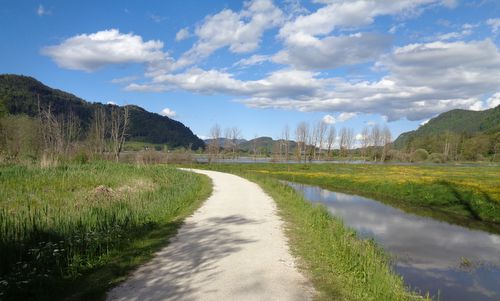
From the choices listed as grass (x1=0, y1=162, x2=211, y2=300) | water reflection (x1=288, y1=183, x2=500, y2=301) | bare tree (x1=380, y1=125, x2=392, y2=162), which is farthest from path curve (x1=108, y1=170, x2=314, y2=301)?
bare tree (x1=380, y1=125, x2=392, y2=162)

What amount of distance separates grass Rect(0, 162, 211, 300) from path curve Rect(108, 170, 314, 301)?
496 mm

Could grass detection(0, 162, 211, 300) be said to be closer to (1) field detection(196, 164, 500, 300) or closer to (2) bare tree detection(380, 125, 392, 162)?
(1) field detection(196, 164, 500, 300)

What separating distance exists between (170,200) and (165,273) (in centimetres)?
826

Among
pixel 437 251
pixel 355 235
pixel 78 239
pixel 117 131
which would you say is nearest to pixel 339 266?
pixel 355 235

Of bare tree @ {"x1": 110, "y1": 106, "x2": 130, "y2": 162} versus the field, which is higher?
bare tree @ {"x1": 110, "y1": 106, "x2": 130, "y2": 162}

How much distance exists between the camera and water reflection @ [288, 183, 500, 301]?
355 inches

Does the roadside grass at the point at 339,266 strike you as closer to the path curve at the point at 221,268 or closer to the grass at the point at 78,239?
the path curve at the point at 221,268

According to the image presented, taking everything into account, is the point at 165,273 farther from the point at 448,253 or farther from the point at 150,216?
the point at 448,253

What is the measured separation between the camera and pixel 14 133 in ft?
139

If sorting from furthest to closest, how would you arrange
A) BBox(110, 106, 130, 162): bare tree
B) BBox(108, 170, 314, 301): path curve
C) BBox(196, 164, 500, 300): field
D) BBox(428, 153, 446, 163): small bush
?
1. BBox(428, 153, 446, 163): small bush
2. BBox(110, 106, 130, 162): bare tree
3. BBox(196, 164, 500, 300): field
4. BBox(108, 170, 314, 301): path curve

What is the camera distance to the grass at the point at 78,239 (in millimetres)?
6105

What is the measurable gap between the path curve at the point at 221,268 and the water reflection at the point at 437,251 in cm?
381

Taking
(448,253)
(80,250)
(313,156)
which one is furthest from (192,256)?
(313,156)

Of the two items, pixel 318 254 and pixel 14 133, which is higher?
pixel 14 133
